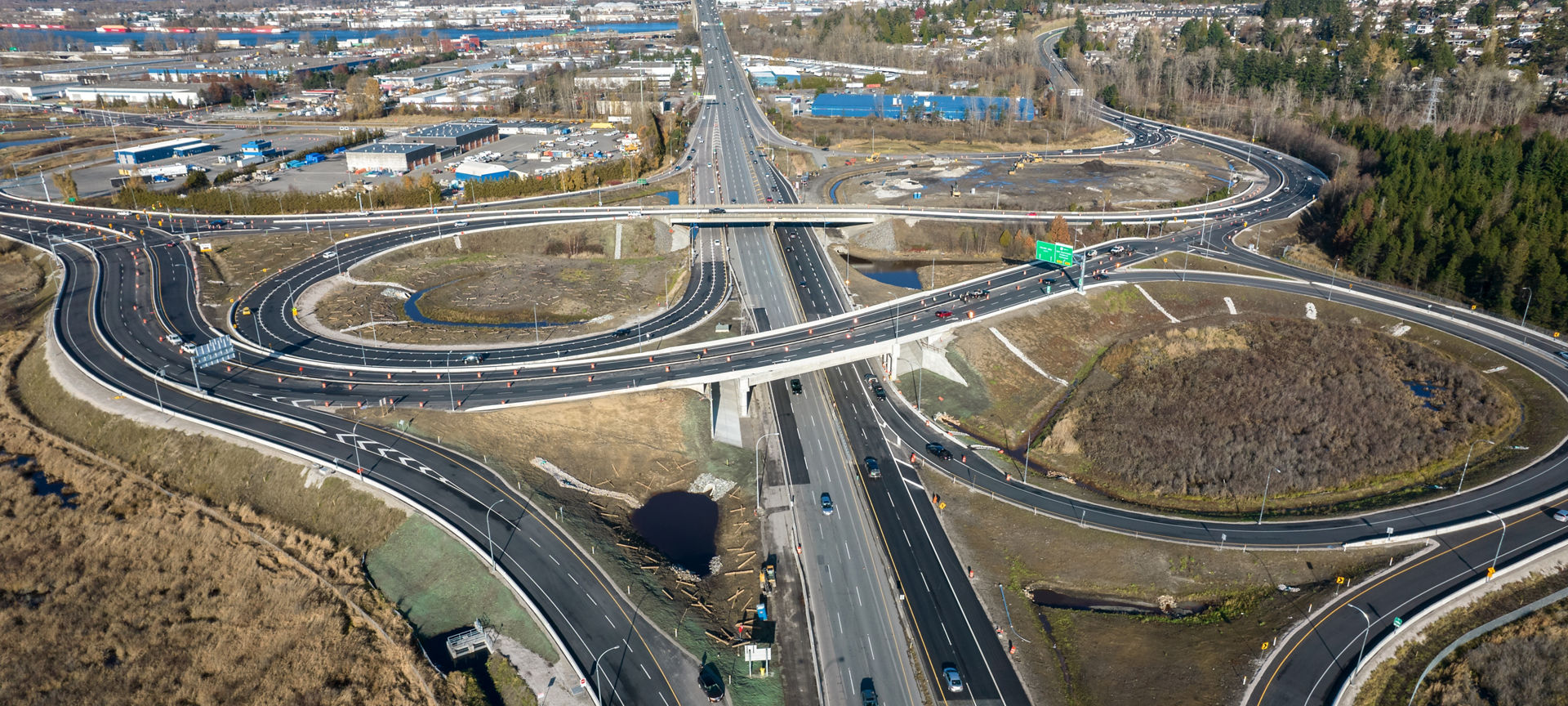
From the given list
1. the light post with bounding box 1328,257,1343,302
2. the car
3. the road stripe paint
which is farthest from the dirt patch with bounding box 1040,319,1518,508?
the car

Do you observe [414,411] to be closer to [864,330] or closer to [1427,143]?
[864,330]

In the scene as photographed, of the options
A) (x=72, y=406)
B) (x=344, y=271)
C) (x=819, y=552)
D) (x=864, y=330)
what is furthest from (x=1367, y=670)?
(x=344, y=271)

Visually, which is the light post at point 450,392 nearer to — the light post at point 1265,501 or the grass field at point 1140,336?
the grass field at point 1140,336

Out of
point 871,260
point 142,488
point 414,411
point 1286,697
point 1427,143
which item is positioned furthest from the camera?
point 1427,143

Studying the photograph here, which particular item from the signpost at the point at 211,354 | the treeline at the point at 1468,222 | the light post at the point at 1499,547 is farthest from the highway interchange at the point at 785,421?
the treeline at the point at 1468,222

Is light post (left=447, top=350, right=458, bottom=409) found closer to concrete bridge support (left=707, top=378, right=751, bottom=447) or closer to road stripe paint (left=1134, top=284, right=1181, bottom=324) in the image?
concrete bridge support (left=707, top=378, right=751, bottom=447)

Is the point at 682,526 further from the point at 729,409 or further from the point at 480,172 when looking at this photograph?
the point at 480,172
